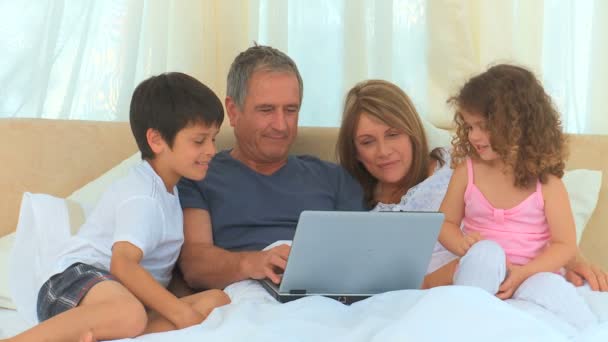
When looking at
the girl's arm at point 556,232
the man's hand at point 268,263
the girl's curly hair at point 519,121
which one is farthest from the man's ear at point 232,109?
the girl's arm at point 556,232

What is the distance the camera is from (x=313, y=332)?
1.22 meters

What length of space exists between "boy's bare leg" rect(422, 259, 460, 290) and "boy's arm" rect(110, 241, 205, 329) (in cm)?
55

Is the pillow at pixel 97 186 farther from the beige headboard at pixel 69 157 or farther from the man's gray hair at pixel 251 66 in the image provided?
the man's gray hair at pixel 251 66

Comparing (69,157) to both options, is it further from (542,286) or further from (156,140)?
(542,286)

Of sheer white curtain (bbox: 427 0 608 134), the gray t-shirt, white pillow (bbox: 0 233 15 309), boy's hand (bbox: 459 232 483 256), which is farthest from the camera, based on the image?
sheer white curtain (bbox: 427 0 608 134)

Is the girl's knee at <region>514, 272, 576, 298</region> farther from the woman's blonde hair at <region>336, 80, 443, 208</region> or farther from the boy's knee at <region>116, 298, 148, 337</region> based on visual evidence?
the boy's knee at <region>116, 298, 148, 337</region>

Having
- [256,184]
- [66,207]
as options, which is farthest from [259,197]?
[66,207]

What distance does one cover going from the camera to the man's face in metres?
1.95

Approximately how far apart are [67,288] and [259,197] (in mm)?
579

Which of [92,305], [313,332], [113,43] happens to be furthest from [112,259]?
[113,43]

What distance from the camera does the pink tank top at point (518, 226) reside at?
169 centimetres

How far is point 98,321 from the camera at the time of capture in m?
1.35

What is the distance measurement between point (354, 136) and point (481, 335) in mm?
952

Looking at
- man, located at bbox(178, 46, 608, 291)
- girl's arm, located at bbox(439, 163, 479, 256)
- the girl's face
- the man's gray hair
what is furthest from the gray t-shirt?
the girl's face
